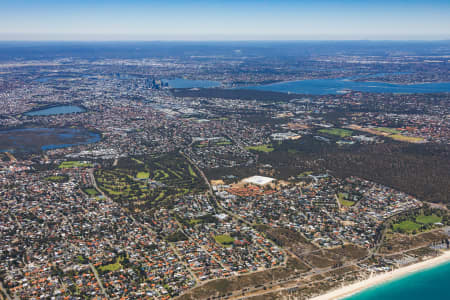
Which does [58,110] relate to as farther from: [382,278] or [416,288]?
[416,288]

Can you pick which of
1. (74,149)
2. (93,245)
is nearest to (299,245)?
(93,245)

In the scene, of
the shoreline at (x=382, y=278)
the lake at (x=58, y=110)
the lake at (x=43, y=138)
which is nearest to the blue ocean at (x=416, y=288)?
the shoreline at (x=382, y=278)

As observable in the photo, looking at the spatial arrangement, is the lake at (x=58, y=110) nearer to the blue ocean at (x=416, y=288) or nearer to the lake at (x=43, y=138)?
the lake at (x=43, y=138)

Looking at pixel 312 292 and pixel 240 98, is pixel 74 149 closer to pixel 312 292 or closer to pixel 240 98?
pixel 312 292

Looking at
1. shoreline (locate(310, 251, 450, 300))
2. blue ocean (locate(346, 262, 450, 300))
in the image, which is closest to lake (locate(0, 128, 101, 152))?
shoreline (locate(310, 251, 450, 300))

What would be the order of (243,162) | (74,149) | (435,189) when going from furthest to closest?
1. (74,149)
2. (243,162)
3. (435,189)

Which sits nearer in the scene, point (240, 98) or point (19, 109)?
point (19, 109)

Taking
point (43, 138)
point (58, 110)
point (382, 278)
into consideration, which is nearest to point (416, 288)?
point (382, 278)
